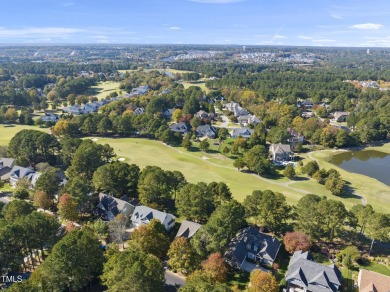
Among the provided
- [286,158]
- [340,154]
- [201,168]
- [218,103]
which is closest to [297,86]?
[218,103]

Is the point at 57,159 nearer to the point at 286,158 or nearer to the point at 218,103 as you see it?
the point at 286,158

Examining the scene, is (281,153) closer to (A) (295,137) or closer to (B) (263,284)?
(A) (295,137)

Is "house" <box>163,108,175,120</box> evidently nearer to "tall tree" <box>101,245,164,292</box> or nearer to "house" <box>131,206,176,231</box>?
"house" <box>131,206,176,231</box>

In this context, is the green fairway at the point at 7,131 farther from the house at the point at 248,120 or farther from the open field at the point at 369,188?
the open field at the point at 369,188

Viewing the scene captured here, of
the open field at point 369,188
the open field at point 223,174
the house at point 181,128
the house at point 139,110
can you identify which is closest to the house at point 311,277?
the open field at point 223,174

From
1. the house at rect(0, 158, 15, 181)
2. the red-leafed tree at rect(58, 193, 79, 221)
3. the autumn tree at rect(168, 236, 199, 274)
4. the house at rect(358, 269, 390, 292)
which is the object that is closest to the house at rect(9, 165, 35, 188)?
the house at rect(0, 158, 15, 181)
